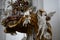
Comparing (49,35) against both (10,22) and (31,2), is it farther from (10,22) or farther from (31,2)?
(31,2)

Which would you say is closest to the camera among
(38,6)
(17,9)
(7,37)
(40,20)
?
(40,20)

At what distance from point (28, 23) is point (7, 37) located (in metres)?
0.78

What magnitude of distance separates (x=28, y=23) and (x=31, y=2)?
432 mm

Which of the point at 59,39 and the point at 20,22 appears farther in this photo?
the point at 59,39

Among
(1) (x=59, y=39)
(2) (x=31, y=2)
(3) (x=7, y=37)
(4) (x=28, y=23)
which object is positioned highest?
(2) (x=31, y=2)

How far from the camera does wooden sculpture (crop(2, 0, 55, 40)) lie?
2.36ft

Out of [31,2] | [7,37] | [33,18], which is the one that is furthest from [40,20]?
[7,37]

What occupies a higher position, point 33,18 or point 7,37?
point 33,18

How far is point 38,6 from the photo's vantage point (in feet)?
3.59

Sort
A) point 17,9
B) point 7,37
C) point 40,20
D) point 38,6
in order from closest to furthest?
point 40,20 < point 17,9 < point 38,6 < point 7,37

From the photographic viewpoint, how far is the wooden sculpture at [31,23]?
0.72m

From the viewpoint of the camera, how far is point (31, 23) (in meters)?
0.75

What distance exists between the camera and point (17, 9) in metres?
0.90

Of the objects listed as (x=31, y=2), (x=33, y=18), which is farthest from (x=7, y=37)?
(x=33, y=18)
